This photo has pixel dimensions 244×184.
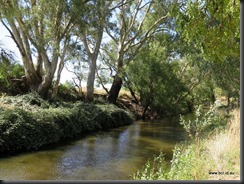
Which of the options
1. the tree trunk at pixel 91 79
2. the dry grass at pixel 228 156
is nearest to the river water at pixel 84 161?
the dry grass at pixel 228 156

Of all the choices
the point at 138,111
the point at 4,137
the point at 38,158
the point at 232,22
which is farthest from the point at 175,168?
the point at 138,111

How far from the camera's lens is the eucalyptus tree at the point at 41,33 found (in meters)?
16.1

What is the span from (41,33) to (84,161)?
10430 mm

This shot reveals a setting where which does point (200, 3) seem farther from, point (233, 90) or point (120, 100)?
point (120, 100)

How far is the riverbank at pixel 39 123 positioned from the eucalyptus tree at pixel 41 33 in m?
2.22

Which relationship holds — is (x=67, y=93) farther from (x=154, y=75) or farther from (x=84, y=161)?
(x=84, y=161)

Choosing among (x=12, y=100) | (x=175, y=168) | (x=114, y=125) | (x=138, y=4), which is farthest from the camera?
(x=138, y=4)

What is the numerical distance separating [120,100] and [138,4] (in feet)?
32.8

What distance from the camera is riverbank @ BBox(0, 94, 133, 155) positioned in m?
10.8

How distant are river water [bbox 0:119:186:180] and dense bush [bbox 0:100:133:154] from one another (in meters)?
0.53

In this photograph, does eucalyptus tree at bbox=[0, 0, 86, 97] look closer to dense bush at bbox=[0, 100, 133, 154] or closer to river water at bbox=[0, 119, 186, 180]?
dense bush at bbox=[0, 100, 133, 154]

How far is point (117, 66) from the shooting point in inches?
1078

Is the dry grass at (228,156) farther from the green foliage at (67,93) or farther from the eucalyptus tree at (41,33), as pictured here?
the green foliage at (67,93)

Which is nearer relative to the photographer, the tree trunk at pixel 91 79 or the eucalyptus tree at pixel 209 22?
the eucalyptus tree at pixel 209 22
